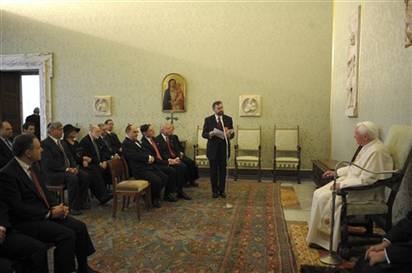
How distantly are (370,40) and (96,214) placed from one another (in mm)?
4898

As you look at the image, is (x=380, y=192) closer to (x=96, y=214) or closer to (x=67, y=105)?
(x=96, y=214)

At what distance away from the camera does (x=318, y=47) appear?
853 cm

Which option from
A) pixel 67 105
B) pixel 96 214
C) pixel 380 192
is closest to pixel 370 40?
pixel 380 192

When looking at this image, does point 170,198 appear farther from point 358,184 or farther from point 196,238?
point 358,184

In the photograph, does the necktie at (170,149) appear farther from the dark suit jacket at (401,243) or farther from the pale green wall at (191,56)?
the dark suit jacket at (401,243)

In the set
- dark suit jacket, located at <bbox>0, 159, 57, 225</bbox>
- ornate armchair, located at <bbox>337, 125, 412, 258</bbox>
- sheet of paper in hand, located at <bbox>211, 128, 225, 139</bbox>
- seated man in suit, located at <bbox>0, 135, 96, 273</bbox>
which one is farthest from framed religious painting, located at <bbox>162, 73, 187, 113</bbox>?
dark suit jacket, located at <bbox>0, 159, 57, 225</bbox>

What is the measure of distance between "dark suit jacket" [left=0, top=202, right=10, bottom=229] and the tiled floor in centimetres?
368

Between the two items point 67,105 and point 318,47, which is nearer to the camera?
point 318,47

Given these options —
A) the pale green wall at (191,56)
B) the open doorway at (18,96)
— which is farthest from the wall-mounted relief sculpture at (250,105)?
the open doorway at (18,96)

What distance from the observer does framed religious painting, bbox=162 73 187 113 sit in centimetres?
915

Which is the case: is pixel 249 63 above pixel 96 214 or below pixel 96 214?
above

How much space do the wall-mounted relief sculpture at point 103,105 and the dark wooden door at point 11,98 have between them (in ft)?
10.0

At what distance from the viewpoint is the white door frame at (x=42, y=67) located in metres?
9.91

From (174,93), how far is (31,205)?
21.5 ft
